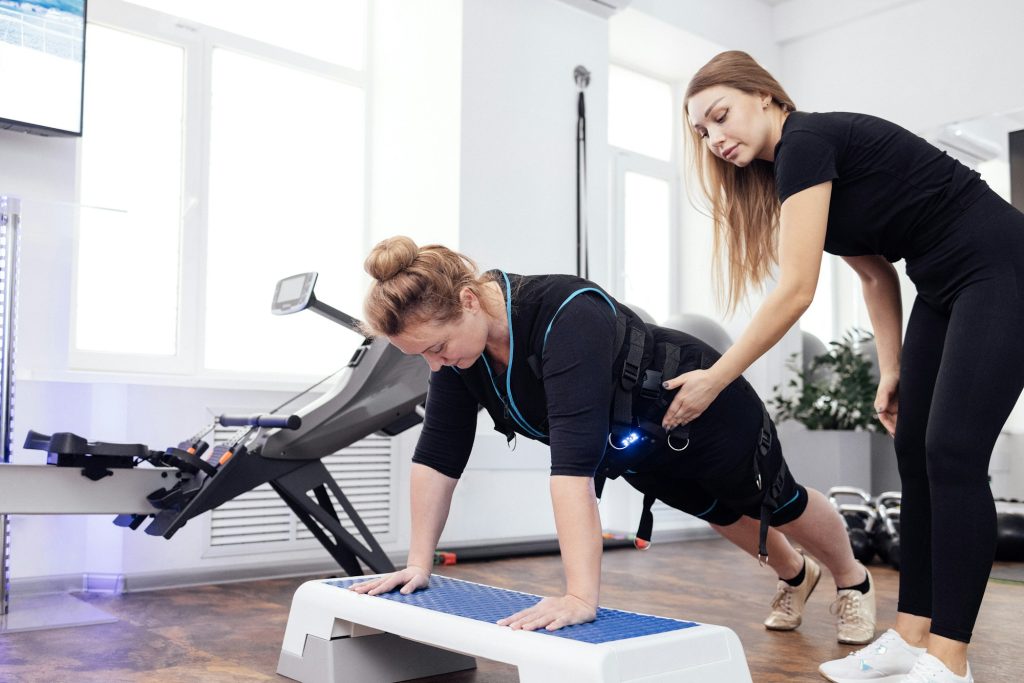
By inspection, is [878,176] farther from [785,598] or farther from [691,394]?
[785,598]

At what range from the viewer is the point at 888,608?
286cm

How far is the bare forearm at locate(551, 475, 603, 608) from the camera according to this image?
1.50m

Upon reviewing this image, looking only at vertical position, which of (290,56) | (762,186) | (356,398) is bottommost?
(356,398)

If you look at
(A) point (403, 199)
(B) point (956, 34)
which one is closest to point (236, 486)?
(A) point (403, 199)

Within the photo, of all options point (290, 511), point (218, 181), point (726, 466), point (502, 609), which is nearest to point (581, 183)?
point (218, 181)

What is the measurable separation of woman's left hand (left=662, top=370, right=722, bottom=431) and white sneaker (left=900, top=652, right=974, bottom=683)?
0.58m

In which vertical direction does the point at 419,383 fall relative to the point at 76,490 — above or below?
above

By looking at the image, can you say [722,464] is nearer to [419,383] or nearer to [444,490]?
[444,490]

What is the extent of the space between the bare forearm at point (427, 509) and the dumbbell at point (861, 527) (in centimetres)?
242

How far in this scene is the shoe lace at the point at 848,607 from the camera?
2314 millimetres

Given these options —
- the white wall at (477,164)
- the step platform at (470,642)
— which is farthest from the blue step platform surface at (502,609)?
the white wall at (477,164)

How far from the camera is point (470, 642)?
4.91ft

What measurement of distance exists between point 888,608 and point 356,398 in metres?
1.76

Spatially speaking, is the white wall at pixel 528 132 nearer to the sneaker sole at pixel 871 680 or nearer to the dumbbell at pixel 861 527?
the dumbbell at pixel 861 527
